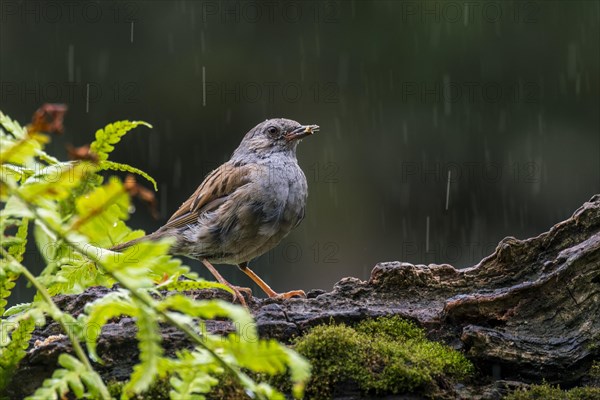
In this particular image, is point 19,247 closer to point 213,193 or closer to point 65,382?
point 65,382

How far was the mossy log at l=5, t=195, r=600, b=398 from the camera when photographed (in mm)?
3098

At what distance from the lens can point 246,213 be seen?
582cm

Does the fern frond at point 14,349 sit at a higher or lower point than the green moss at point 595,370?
higher

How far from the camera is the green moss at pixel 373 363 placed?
2898 mm

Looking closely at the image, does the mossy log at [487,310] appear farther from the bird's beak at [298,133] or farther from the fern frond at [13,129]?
the bird's beak at [298,133]

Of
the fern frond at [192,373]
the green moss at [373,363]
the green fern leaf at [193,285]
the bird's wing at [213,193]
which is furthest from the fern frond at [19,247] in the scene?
the bird's wing at [213,193]

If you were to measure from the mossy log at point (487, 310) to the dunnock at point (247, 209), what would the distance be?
6.21ft

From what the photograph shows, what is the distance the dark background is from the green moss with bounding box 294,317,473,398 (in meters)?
6.42

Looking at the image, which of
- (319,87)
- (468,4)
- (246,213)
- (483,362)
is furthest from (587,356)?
(319,87)

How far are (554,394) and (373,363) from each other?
65cm

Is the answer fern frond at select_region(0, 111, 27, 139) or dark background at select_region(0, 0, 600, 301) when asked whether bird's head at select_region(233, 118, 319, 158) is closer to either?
dark background at select_region(0, 0, 600, 301)

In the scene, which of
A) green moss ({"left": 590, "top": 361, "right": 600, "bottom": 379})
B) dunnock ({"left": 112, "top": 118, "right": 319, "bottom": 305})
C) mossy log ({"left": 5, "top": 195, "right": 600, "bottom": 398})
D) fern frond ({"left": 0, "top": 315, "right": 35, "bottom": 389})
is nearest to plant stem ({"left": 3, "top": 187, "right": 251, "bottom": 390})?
fern frond ({"left": 0, "top": 315, "right": 35, "bottom": 389})

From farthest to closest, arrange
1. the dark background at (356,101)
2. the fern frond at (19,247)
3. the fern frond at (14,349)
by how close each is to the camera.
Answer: the dark background at (356,101) → the fern frond at (19,247) → the fern frond at (14,349)

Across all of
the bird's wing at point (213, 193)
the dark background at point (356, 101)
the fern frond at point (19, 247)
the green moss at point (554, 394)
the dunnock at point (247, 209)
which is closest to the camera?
the fern frond at point (19, 247)
